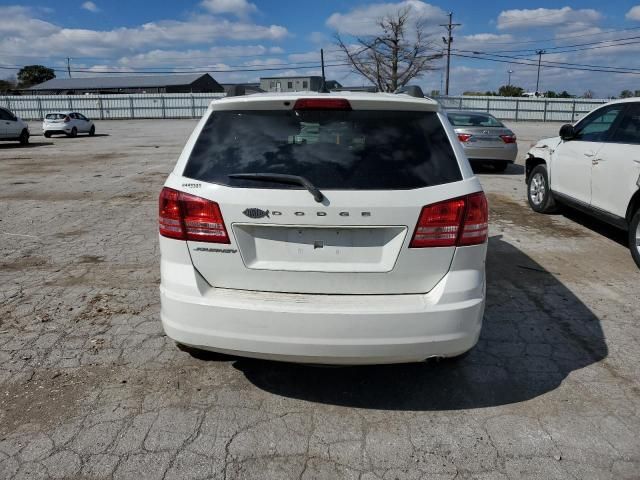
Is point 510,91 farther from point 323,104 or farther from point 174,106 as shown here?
point 323,104

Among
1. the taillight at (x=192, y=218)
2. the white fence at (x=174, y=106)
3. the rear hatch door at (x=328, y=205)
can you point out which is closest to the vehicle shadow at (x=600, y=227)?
the rear hatch door at (x=328, y=205)

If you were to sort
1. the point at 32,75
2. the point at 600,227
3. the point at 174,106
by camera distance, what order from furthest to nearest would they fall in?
1. the point at 32,75
2. the point at 174,106
3. the point at 600,227

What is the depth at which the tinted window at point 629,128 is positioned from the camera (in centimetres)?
587

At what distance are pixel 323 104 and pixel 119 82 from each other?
81.4 m

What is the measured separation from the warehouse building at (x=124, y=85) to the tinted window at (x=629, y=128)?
7397 cm

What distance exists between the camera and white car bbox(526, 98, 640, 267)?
18.6 ft

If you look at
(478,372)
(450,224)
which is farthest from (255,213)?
(478,372)

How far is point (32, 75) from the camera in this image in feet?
298

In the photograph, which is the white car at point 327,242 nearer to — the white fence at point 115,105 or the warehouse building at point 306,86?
the warehouse building at point 306,86

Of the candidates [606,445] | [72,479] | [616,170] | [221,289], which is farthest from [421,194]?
[616,170]

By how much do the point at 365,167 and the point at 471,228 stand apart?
2.14ft

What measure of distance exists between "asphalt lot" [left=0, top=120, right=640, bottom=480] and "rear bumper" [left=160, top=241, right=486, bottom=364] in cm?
44

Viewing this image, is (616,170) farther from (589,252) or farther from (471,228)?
(471,228)

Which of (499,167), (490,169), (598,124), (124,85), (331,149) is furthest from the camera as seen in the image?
(124,85)
